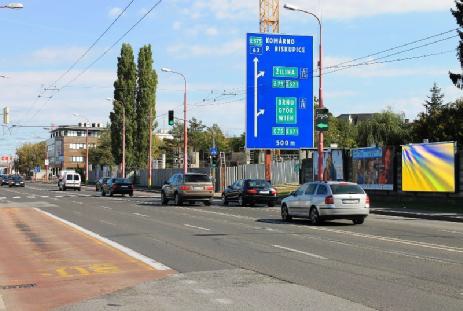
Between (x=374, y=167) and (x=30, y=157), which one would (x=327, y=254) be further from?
(x=30, y=157)

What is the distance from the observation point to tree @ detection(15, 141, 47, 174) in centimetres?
17438

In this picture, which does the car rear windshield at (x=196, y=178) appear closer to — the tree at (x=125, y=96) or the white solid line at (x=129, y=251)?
the white solid line at (x=129, y=251)

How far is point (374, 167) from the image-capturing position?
1403 inches

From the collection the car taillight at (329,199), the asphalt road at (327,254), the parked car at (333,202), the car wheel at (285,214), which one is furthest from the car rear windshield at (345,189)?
the car wheel at (285,214)

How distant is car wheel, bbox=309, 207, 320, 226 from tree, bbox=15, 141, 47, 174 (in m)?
159

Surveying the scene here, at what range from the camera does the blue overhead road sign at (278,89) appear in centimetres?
3988

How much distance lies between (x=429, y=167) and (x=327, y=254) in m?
19.3

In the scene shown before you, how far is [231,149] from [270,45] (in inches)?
4258

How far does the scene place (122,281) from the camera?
10.3 meters

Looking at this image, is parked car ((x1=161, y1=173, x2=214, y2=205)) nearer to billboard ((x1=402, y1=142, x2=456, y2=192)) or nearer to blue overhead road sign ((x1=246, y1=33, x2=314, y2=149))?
blue overhead road sign ((x1=246, y1=33, x2=314, y2=149))

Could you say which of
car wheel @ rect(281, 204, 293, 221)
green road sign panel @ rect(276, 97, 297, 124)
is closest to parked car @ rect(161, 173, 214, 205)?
green road sign panel @ rect(276, 97, 297, 124)

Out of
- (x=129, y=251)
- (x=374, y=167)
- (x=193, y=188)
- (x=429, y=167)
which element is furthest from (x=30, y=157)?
(x=129, y=251)

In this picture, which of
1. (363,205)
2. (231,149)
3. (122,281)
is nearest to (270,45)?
(363,205)

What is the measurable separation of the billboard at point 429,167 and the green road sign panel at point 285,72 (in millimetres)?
9904
